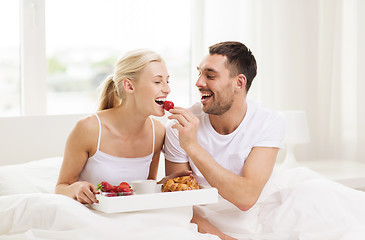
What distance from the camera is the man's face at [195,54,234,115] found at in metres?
2.22

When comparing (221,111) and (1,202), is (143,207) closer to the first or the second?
(1,202)

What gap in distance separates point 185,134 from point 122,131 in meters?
0.36

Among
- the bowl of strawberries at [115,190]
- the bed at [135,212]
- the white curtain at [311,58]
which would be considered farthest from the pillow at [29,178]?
the white curtain at [311,58]

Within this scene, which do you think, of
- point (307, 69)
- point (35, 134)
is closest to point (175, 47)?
point (307, 69)

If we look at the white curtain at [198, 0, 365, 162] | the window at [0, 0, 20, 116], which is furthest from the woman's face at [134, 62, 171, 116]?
the white curtain at [198, 0, 365, 162]

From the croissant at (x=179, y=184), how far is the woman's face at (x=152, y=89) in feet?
0.99

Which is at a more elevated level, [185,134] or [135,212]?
[185,134]

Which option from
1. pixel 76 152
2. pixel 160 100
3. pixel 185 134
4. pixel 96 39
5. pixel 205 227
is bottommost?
pixel 205 227

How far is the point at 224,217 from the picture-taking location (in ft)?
7.02

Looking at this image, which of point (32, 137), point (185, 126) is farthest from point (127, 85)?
point (32, 137)

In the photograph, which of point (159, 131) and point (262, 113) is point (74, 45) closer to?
point (159, 131)

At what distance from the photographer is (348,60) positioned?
153 inches

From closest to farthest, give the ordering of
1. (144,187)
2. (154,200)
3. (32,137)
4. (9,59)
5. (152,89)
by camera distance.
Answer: (154,200)
(144,187)
(152,89)
(32,137)
(9,59)

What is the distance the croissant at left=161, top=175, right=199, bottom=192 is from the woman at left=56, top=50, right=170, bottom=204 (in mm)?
304
